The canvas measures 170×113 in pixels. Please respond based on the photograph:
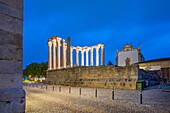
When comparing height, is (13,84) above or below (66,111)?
above

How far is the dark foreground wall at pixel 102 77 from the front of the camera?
68.5 ft

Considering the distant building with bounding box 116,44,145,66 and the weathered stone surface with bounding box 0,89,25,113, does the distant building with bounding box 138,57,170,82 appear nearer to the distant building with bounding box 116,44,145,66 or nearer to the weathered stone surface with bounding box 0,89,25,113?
the distant building with bounding box 116,44,145,66

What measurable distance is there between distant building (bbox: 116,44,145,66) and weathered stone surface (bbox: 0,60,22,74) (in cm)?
4298

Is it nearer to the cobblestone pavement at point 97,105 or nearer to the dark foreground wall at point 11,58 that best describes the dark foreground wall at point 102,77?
the cobblestone pavement at point 97,105

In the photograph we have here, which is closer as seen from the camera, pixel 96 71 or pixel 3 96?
pixel 3 96

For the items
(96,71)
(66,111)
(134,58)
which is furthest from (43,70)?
(66,111)

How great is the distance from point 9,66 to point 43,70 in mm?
57774

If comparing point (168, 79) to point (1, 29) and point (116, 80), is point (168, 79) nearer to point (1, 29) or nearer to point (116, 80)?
point (116, 80)

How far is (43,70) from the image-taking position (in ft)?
196

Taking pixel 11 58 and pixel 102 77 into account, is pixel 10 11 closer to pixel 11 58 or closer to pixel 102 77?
pixel 11 58

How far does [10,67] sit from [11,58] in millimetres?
218

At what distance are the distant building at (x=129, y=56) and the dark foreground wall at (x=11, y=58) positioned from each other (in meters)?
43.0

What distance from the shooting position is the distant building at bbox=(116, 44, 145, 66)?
44.3 metres

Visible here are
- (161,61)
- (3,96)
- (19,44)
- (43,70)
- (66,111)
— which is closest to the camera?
(3,96)
